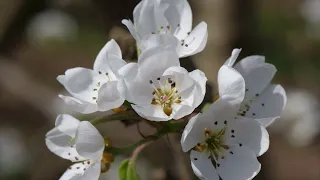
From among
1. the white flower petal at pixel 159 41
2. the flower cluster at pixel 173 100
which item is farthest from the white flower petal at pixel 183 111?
the white flower petal at pixel 159 41

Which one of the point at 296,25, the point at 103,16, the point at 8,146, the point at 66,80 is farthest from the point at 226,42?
the point at 296,25

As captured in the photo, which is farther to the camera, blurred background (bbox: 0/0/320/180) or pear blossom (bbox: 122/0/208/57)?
blurred background (bbox: 0/0/320/180)

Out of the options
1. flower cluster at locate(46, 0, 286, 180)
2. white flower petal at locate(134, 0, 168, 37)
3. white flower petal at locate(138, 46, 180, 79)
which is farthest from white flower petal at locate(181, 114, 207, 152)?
white flower petal at locate(134, 0, 168, 37)

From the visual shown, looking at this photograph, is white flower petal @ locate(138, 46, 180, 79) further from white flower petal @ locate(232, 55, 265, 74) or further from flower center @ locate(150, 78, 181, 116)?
white flower petal @ locate(232, 55, 265, 74)

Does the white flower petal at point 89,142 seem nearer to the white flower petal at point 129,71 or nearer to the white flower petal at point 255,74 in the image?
the white flower petal at point 129,71

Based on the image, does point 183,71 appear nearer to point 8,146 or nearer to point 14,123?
point 8,146

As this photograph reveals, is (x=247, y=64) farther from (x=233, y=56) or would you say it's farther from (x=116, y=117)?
(x=116, y=117)

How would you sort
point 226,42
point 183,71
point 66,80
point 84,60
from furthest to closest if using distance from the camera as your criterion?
point 84,60 < point 226,42 < point 66,80 < point 183,71

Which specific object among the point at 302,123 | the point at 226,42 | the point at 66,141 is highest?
the point at 66,141

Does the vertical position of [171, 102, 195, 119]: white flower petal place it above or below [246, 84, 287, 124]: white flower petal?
above
